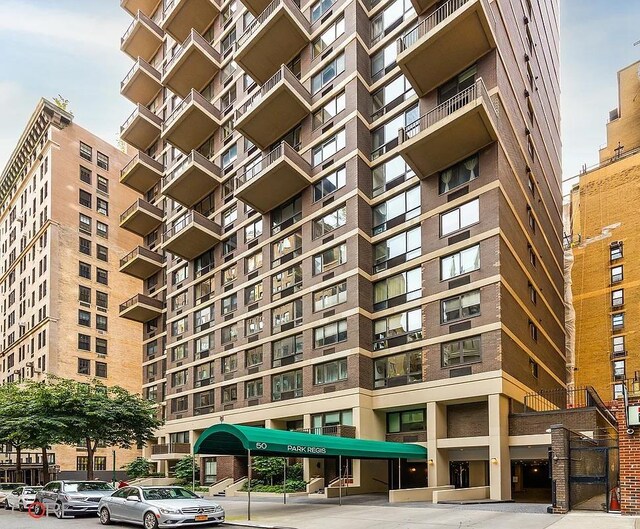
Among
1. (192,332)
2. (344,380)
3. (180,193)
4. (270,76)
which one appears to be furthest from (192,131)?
(344,380)

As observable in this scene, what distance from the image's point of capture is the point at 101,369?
6819 centimetres

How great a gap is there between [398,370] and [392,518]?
13.7 metres

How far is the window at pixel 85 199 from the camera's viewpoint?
71500mm

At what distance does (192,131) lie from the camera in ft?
164

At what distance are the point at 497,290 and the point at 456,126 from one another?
837 centimetres

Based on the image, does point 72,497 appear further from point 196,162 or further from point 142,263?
point 142,263

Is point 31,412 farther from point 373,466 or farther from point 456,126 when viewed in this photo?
point 456,126

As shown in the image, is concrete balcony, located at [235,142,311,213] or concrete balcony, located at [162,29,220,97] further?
concrete balcony, located at [162,29,220,97]

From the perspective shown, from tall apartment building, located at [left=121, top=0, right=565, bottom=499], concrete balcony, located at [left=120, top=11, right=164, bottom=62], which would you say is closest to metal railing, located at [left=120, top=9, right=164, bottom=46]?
concrete balcony, located at [left=120, top=11, right=164, bottom=62]

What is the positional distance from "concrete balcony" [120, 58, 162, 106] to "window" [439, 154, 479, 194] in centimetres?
3460

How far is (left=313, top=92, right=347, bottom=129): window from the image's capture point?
123 ft

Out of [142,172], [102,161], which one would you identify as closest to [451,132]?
[142,172]

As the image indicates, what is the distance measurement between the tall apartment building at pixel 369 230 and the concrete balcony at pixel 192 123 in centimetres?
18

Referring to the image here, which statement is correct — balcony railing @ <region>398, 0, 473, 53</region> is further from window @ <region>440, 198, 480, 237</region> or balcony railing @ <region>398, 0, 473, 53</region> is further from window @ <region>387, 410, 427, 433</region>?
window @ <region>387, 410, 427, 433</region>
